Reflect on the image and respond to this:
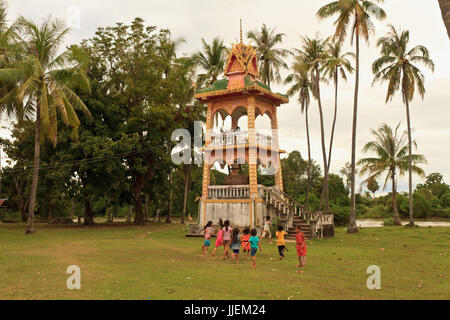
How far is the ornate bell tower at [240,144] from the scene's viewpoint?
23.3 m

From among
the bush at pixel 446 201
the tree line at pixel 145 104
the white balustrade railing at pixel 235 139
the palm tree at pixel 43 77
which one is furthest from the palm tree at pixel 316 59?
the bush at pixel 446 201

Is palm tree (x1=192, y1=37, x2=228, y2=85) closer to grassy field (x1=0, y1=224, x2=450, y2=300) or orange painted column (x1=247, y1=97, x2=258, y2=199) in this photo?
orange painted column (x1=247, y1=97, x2=258, y2=199)

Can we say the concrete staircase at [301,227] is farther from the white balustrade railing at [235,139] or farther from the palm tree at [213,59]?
the palm tree at [213,59]

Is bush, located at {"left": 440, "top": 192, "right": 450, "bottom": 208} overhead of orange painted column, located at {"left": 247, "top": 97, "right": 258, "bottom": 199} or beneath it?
beneath

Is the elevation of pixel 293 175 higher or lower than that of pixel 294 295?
higher

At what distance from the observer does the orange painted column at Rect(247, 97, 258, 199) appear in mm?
23125

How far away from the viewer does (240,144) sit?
2417 centimetres

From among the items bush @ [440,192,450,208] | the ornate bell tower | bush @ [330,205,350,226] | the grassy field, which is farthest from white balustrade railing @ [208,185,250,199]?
bush @ [440,192,450,208]

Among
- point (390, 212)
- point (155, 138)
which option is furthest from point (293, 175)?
point (155, 138)

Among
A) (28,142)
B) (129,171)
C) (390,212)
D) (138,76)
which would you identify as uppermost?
(138,76)

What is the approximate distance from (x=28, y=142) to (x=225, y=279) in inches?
1201

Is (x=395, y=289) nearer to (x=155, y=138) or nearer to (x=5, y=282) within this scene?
(x=5, y=282)

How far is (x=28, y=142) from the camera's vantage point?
34.4 meters

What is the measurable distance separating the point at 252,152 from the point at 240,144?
100cm
